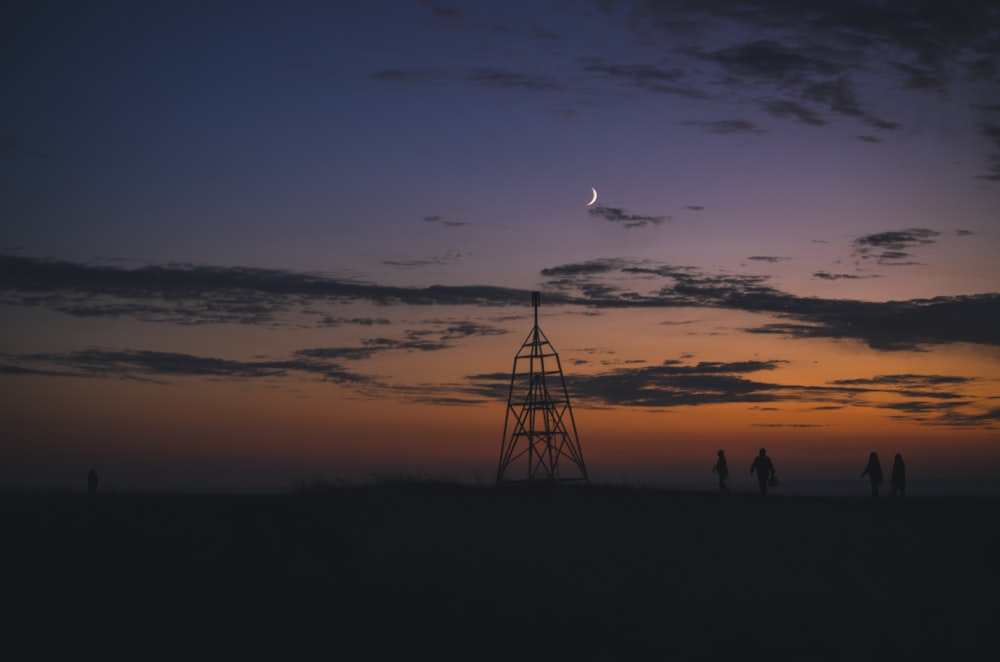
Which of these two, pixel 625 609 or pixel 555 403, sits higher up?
pixel 555 403

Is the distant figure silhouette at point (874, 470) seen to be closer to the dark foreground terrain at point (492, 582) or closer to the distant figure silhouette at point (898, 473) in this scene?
the distant figure silhouette at point (898, 473)

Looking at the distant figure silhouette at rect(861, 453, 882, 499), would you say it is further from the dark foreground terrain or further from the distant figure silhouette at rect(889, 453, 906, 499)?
the dark foreground terrain

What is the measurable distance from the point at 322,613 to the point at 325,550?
510 centimetres

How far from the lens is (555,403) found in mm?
41688

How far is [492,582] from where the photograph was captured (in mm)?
21062

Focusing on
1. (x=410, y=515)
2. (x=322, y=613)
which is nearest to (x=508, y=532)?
(x=410, y=515)

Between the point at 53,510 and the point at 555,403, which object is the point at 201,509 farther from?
the point at 555,403

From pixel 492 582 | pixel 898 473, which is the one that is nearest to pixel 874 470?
pixel 898 473

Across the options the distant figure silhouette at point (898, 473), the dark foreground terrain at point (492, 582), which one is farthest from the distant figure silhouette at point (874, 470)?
the dark foreground terrain at point (492, 582)

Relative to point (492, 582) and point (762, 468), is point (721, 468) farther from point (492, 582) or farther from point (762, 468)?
point (492, 582)

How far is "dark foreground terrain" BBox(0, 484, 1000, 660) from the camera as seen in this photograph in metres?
17.9

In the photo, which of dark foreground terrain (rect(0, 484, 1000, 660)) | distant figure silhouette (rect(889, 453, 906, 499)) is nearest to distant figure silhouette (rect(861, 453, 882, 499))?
distant figure silhouette (rect(889, 453, 906, 499))

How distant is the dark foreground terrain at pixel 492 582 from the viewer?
17.9 meters

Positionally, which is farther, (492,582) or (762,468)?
(762,468)
